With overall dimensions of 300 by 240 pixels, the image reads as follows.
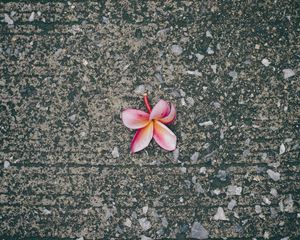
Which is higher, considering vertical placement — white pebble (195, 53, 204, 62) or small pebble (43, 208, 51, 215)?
white pebble (195, 53, 204, 62)

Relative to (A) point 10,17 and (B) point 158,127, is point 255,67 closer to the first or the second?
(B) point 158,127

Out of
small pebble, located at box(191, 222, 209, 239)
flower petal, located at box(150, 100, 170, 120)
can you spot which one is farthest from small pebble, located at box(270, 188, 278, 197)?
flower petal, located at box(150, 100, 170, 120)

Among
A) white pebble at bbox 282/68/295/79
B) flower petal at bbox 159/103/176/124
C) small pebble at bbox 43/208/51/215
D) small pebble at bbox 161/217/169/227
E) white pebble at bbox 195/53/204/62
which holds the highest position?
white pebble at bbox 282/68/295/79

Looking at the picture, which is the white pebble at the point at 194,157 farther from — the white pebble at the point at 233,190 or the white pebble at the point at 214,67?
the white pebble at the point at 214,67

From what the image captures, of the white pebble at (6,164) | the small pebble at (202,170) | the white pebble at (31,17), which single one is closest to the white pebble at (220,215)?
the small pebble at (202,170)

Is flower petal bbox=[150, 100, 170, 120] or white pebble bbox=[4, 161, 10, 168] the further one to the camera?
white pebble bbox=[4, 161, 10, 168]

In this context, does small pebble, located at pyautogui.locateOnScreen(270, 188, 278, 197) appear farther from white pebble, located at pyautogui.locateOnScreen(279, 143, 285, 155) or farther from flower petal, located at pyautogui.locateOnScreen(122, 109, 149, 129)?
flower petal, located at pyautogui.locateOnScreen(122, 109, 149, 129)

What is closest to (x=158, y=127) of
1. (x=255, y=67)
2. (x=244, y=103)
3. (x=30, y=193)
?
(x=244, y=103)
